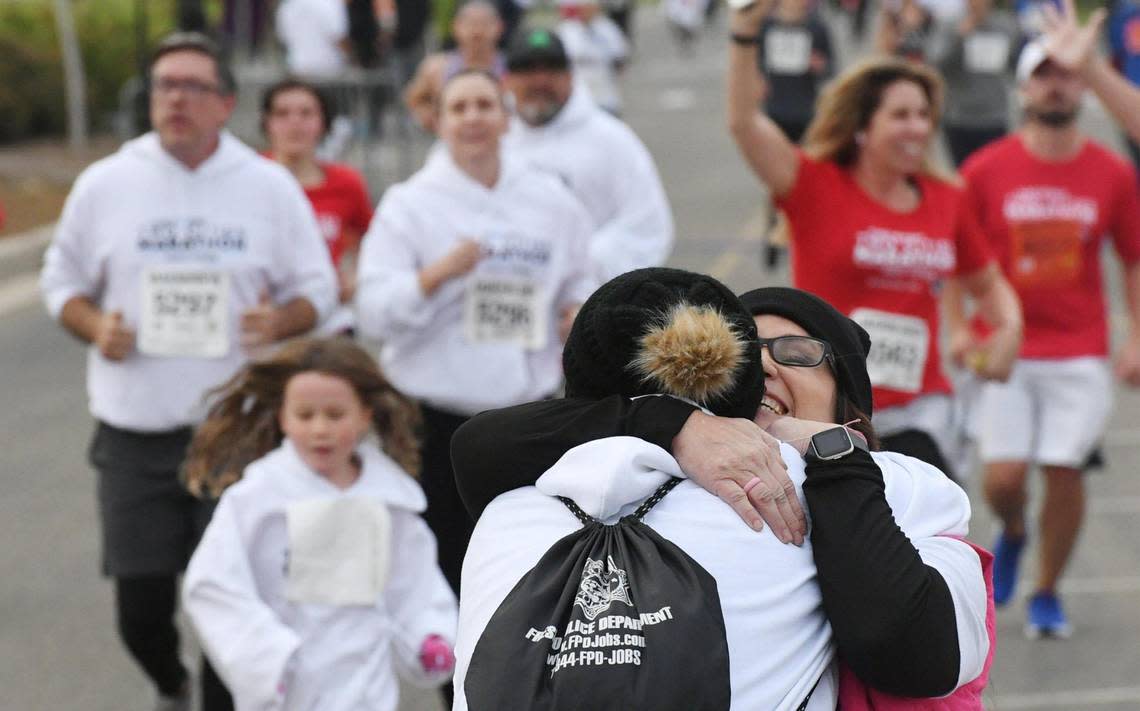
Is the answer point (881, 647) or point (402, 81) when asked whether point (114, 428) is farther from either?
point (402, 81)

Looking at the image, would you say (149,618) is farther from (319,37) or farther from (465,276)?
(319,37)

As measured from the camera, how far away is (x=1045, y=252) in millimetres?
7035

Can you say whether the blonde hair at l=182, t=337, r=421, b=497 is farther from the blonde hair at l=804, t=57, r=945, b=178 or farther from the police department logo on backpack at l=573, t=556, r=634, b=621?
the police department logo on backpack at l=573, t=556, r=634, b=621

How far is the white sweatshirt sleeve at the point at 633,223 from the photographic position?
7.04 metres

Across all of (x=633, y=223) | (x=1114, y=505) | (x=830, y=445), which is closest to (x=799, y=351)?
(x=830, y=445)

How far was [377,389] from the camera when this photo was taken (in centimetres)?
524

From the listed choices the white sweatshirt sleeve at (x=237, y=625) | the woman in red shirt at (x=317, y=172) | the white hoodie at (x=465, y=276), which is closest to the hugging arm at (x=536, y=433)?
the white sweatshirt sleeve at (x=237, y=625)

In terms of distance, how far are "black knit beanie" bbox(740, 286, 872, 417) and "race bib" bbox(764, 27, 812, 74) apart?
38.3ft

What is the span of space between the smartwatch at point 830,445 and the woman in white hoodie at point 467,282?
337cm

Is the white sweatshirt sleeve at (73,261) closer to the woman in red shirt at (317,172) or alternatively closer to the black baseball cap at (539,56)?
the woman in red shirt at (317,172)

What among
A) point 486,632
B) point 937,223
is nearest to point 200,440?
point 937,223

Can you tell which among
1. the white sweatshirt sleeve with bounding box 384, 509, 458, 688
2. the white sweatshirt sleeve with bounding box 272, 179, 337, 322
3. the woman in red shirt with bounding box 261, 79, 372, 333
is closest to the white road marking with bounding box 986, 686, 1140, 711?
the white sweatshirt sleeve with bounding box 384, 509, 458, 688

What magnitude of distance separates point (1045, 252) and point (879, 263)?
1429mm

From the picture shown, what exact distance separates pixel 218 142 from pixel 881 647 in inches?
155
